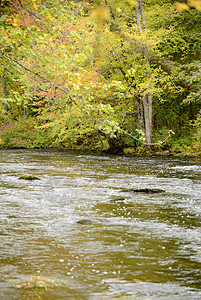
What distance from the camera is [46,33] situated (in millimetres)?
8156

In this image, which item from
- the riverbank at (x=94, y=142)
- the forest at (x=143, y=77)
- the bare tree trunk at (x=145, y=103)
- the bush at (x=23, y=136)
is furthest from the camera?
the bush at (x=23, y=136)

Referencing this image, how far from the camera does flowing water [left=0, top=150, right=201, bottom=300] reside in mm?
5348

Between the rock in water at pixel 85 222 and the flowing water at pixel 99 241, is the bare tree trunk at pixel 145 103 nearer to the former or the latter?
the flowing water at pixel 99 241

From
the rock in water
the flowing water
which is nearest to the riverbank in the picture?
the flowing water

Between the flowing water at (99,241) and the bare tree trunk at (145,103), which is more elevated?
the bare tree trunk at (145,103)

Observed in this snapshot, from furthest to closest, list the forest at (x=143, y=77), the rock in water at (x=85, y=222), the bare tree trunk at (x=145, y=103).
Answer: the bare tree trunk at (x=145, y=103) < the forest at (x=143, y=77) < the rock in water at (x=85, y=222)

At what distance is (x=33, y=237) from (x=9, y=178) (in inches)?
309

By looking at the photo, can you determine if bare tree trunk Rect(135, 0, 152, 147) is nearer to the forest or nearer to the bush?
the forest

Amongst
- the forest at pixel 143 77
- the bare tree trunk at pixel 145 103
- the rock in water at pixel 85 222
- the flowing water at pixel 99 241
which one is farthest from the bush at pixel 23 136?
the rock in water at pixel 85 222

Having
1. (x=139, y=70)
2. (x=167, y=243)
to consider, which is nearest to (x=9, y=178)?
(x=167, y=243)

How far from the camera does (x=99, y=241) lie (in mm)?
7301

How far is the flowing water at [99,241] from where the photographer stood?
5.35m

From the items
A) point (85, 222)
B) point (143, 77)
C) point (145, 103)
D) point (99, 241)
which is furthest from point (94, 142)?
point (99, 241)

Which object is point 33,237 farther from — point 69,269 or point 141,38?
point 141,38
